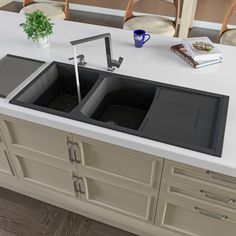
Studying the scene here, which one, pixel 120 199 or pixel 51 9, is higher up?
pixel 51 9

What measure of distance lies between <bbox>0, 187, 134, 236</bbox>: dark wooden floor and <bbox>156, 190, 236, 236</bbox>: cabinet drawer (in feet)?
1.27

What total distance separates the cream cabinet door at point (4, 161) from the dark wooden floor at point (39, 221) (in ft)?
0.85

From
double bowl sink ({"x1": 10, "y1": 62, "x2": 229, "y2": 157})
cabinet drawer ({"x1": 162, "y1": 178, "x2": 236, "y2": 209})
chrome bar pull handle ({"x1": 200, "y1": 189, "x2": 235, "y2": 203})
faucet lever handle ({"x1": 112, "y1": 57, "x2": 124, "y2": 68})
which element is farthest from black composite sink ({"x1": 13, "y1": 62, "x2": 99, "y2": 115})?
chrome bar pull handle ({"x1": 200, "y1": 189, "x2": 235, "y2": 203})

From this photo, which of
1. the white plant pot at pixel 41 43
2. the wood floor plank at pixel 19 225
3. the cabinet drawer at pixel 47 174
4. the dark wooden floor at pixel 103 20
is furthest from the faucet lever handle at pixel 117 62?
the dark wooden floor at pixel 103 20

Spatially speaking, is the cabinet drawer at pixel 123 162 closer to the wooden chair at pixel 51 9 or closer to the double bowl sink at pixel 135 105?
the double bowl sink at pixel 135 105

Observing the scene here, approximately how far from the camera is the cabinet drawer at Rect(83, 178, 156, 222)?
135 cm

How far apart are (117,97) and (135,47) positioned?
1.25ft

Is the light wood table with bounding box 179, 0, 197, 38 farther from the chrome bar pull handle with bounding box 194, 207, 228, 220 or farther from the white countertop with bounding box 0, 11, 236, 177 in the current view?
the chrome bar pull handle with bounding box 194, 207, 228, 220

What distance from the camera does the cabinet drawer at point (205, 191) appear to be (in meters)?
1.09

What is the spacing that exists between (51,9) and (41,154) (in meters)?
1.86

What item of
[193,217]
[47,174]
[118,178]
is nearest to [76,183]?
[47,174]

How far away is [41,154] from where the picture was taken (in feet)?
4.58

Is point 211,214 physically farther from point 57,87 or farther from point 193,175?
point 57,87

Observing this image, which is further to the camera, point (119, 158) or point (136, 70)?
point (136, 70)
